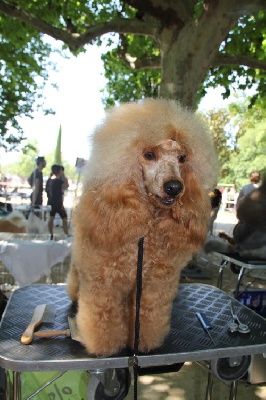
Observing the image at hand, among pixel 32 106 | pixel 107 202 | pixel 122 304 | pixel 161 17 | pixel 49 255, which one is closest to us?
pixel 107 202

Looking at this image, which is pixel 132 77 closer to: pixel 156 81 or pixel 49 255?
pixel 156 81

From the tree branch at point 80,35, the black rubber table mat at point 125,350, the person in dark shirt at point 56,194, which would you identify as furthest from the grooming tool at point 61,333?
Answer: the person in dark shirt at point 56,194

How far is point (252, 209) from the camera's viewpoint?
8.34ft

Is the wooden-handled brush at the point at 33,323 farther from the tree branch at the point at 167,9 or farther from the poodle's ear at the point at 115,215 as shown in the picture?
the tree branch at the point at 167,9

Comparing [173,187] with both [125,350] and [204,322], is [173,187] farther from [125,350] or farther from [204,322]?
[204,322]

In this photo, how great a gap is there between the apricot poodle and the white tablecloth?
1.74 meters

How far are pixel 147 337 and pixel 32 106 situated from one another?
10.4 meters

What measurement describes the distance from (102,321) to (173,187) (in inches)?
17.9

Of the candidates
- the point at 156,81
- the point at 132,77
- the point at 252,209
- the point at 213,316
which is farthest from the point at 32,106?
the point at 213,316

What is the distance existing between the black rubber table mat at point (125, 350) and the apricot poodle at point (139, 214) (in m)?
0.05

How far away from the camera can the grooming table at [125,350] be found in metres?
0.97

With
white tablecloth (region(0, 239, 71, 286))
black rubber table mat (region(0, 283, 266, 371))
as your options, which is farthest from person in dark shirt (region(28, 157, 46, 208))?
black rubber table mat (region(0, 283, 266, 371))

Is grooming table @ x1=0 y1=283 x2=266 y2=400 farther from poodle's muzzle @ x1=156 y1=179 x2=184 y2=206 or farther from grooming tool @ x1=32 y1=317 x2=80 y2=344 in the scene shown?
poodle's muzzle @ x1=156 y1=179 x2=184 y2=206

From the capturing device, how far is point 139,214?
94 centimetres
